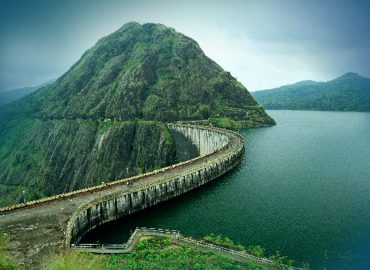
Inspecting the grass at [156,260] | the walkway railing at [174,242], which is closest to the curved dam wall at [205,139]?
the walkway railing at [174,242]

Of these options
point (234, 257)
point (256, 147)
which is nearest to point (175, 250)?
point (234, 257)

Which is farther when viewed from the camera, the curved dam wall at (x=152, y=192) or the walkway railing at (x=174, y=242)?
the curved dam wall at (x=152, y=192)

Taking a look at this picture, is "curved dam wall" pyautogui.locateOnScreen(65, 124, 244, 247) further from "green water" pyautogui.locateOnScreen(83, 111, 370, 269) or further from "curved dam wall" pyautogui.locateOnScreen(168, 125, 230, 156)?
"curved dam wall" pyautogui.locateOnScreen(168, 125, 230, 156)

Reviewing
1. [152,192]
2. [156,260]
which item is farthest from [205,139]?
[156,260]

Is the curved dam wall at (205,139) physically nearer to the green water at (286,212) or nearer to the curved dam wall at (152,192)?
the curved dam wall at (152,192)

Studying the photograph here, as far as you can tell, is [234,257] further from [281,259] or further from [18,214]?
[18,214]

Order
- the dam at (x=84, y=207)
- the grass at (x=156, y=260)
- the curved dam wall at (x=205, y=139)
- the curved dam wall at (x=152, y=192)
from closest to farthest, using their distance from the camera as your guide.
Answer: the grass at (x=156, y=260) → the dam at (x=84, y=207) → the curved dam wall at (x=152, y=192) → the curved dam wall at (x=205, y=139)

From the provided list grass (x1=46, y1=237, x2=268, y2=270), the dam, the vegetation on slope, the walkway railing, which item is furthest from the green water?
the vegetation on slope
